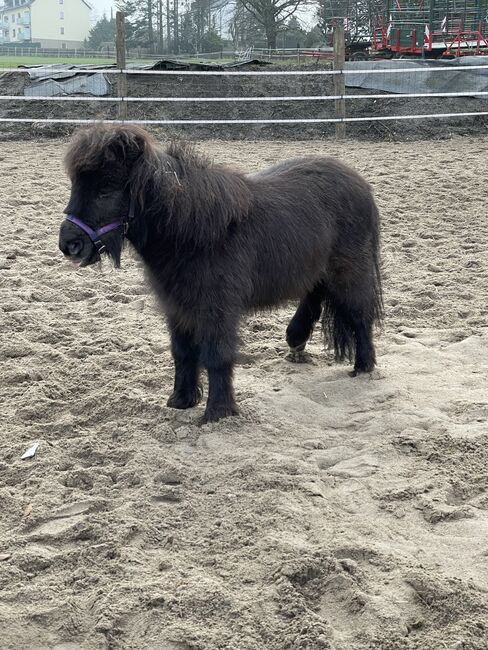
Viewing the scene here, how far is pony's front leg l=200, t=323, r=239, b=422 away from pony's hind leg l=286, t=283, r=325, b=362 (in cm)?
93

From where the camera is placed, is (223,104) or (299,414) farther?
(223,104)

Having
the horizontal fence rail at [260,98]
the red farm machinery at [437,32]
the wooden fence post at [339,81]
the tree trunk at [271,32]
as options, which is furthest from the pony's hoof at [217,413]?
the tree trunk at [271,32]

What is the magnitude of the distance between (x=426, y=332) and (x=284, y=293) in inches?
54.0

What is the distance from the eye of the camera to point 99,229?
11.5ft

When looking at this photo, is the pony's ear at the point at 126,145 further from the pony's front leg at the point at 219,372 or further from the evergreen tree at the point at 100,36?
the evergreen tree at the point at 100,36

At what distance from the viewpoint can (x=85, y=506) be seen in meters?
3.13

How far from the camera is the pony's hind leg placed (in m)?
4.68

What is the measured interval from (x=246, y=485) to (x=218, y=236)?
126 cm

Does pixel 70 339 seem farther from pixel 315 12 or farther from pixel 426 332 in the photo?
pixel 315 12

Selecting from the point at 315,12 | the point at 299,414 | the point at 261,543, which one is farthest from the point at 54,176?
the point at 315,12

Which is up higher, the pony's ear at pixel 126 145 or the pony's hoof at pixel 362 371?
the pony's ear at pixel 126 145

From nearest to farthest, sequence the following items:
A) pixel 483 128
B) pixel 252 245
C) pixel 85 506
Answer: pixel 85 506
pixel 252 245
pixel 483 128

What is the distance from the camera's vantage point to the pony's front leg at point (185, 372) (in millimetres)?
4043

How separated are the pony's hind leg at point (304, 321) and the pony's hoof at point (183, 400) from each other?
2.83ft
